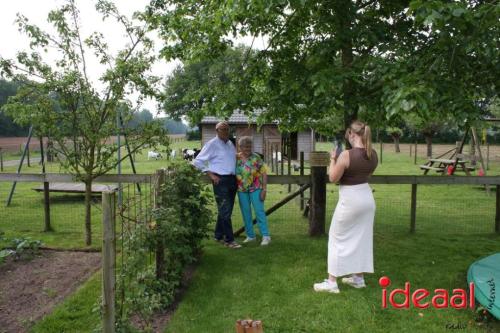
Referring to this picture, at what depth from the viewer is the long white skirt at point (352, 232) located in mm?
4406

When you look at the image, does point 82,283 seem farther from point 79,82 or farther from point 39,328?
point 79,82

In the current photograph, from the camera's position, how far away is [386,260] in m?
5.82

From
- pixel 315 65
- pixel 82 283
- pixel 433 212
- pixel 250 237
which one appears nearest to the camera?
pixel 82 283

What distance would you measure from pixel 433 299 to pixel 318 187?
278cm

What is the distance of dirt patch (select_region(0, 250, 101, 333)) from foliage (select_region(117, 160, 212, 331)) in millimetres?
1105

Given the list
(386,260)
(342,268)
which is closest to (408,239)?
(386,260)

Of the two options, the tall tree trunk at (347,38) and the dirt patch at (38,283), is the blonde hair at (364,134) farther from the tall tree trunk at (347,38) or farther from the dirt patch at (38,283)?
the dirt patch at (38,283)

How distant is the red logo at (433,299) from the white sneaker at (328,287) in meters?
0.48

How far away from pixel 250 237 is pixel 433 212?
485 centimetres

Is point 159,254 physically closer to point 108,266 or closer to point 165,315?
point 165,315

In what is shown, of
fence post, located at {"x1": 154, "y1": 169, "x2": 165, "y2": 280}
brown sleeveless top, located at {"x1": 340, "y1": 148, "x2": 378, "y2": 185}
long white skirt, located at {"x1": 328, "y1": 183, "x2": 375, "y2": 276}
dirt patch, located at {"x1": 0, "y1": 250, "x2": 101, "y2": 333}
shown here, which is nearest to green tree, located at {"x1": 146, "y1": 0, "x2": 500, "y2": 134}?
brown sleeveless top, located at {"x1": 340, "y1": 148, "x2": 378, "y2": 185}

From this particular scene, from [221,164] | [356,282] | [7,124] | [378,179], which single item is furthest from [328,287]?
[7,124]

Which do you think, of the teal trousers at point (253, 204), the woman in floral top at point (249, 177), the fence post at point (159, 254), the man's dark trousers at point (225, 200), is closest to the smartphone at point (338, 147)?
the woman in floral top at point (249, 177)

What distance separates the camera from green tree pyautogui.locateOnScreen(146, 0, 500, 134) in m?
4.12
